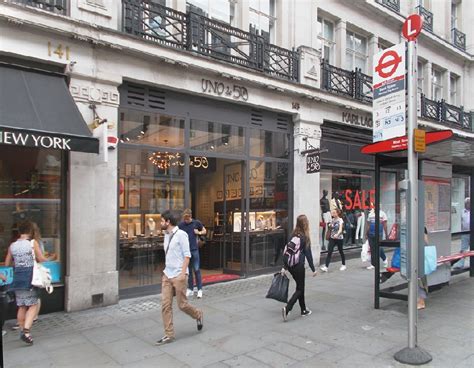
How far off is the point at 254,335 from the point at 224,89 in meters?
5.83

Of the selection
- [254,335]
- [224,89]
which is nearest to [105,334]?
[254,335]

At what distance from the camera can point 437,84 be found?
62.4 feet

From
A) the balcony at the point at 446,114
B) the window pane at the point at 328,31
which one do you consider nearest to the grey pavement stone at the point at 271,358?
the window pane at the point at 328,31

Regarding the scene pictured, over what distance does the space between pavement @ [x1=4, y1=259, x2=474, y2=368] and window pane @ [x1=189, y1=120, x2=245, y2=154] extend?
343cm

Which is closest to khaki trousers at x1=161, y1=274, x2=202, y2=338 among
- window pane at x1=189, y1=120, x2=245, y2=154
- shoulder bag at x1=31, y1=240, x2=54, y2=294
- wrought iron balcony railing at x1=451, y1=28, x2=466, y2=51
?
shoulder bag at x1=31, y1=240, x2=54, y2=294

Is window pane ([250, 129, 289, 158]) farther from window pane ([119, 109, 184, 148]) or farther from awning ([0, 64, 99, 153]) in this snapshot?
awning ([0, 64, 99, 153])

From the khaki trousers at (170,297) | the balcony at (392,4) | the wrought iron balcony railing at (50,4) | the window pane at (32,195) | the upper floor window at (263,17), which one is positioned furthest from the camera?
the balcony at (392,4)

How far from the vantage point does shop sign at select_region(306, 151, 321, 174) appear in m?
11.1

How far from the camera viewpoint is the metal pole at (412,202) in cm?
484

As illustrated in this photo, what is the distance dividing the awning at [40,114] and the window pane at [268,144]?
4831 millimetres

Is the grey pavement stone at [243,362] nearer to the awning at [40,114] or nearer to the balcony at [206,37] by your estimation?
the awning at [40,114]

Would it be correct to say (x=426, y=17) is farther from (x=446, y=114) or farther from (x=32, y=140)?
(x=32, y=140)

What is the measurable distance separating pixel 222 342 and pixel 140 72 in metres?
5.40

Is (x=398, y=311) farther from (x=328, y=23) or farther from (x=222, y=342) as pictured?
(x=328, y=23)
